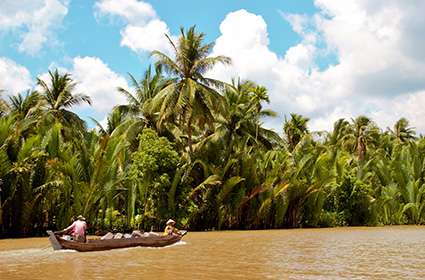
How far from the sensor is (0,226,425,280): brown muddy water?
436 inches

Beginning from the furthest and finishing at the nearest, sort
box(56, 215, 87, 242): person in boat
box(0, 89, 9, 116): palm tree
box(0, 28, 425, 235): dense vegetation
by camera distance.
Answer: box(0, 89, 9, 116): palm tree, box(0, 28, 425, 235): dense vegetation, box(56, 215, 87, 242): person in boat

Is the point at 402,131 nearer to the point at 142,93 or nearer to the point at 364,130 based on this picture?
the point at 364,130

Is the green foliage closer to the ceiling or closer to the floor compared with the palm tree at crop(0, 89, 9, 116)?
closer to the floor

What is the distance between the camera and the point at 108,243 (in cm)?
1623

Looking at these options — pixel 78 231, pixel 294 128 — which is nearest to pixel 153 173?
pixel 78 231

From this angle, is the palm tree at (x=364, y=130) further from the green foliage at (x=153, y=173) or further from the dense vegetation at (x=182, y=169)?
the green foliage at (x=153, y=173)

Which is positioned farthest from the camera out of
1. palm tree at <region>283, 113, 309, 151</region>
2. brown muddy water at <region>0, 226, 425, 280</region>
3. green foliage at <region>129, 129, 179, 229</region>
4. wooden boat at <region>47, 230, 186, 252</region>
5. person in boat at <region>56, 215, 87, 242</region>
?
palm tree at <region>283, 113, 309, 151</region>

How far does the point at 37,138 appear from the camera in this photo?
70.8 feet

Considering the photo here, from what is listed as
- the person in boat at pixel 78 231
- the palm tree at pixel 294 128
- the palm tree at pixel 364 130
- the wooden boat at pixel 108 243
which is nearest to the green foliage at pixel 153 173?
the wooden boat at pixel 108 243

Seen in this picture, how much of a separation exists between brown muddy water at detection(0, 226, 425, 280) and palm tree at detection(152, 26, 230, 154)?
1084cm

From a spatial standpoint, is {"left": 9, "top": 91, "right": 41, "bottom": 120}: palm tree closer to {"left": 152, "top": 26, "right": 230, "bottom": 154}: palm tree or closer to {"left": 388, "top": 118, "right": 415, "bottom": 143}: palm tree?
{"left": 152, "top": 26, "right": 230, "bottom": 154}: palm tree

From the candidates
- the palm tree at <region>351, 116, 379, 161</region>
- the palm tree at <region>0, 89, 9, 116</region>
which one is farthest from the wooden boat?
the palm tree at <region>351, 116, 379, 161</region>

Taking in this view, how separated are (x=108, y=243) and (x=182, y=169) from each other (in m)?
10.4

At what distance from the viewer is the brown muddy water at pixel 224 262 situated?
36.4 ft
